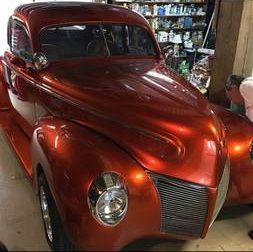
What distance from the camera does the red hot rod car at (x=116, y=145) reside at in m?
1.74

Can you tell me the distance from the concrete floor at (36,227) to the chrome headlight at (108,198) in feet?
0.77

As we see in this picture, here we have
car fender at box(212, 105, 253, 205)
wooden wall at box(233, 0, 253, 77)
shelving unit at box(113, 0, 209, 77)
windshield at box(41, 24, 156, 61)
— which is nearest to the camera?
car fender at box(212, 105, 253, 205)

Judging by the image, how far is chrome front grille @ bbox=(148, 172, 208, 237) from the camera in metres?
1.81

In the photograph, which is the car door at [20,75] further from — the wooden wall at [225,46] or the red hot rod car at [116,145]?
the wooden wall at [225,46]

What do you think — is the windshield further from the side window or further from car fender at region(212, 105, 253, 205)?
car fender at region(212, 105, 253, 205)

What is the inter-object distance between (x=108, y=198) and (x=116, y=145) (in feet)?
1.13

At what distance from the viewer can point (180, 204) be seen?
183 cm

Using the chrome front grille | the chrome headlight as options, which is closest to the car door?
the chrome headlight

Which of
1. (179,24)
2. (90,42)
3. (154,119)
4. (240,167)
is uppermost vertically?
(90,42)

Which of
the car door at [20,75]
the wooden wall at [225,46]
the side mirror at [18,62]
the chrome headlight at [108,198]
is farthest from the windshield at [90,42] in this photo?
the chrome headlight at [108,198]

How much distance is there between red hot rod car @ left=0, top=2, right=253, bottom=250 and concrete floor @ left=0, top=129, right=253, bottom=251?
0.13 m

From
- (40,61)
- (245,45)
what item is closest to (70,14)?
(40,61)

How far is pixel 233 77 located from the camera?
127 inches

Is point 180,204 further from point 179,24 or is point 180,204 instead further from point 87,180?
point 179,24
